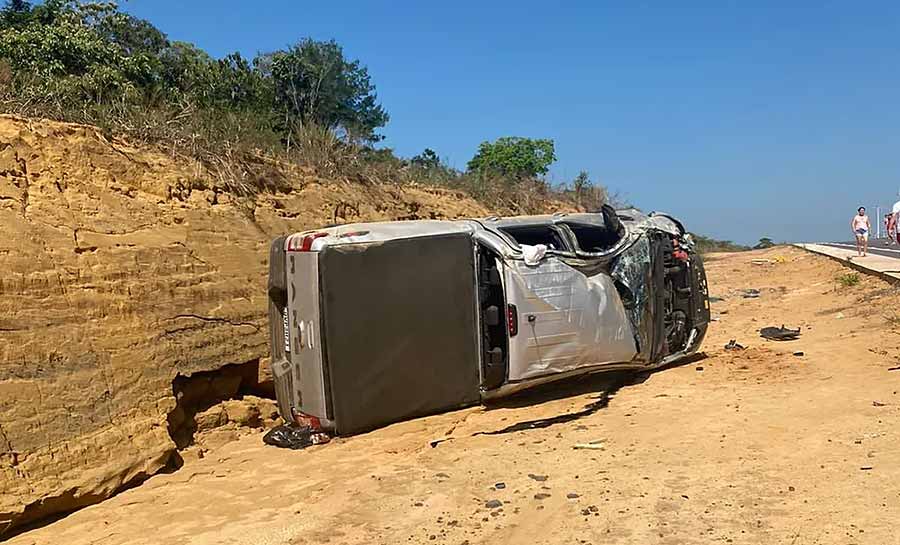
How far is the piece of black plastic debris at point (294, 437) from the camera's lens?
6035mm

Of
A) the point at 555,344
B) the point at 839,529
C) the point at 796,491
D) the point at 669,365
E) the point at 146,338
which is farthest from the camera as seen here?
the point at 669,365

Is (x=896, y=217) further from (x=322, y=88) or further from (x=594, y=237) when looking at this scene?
(x=322, y=88)

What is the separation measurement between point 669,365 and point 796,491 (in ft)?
13.3

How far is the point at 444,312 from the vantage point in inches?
251

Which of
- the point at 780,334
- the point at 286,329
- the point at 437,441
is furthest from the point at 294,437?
the point at 780,334

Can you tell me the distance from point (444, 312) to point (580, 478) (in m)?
2.00

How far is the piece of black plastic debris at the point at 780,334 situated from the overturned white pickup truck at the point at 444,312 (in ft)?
13.1

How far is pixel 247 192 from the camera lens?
29.5ft

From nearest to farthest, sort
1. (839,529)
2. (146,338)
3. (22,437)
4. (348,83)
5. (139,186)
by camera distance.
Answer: (839,529)
(22,437)
(146,338)
(139,186)
(348,83)

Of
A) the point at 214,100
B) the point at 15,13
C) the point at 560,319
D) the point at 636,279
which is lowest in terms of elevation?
the point at 560,319

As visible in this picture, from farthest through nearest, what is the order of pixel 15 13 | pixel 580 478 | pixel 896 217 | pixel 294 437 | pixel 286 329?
pixel 15 13
pixel 896 217
pixel 286 329
pixel 294 437
pixel 580 478

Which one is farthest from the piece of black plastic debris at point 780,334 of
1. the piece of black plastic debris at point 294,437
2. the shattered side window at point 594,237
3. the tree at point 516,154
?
the tree at point 516,154

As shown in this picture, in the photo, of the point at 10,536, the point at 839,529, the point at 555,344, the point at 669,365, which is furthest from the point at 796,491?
the point at 10,536

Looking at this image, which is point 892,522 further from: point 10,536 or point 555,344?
point 10,536
